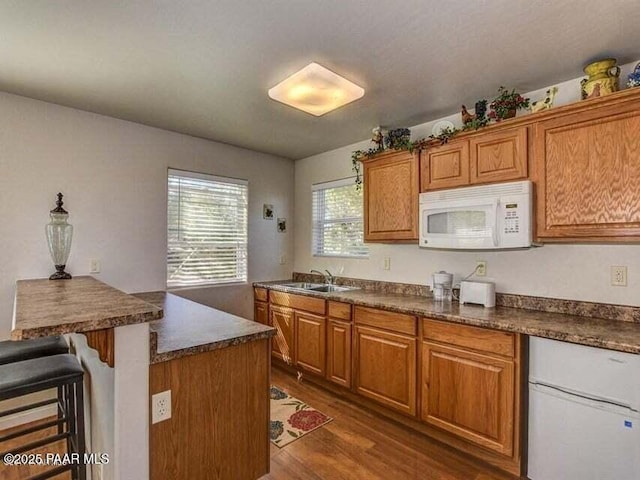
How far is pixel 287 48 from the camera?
6.00 ft

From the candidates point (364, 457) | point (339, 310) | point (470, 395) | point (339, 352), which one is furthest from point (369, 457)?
point (339, 310)

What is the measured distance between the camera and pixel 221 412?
1.53 metres

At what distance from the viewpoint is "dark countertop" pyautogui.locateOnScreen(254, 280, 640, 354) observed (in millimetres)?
1655

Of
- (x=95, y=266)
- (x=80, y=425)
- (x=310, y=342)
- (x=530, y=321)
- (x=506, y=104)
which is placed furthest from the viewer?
(x=310, y=342)

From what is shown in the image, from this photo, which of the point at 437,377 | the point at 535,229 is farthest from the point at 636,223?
the point at 437,377

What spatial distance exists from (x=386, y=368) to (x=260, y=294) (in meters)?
1.76

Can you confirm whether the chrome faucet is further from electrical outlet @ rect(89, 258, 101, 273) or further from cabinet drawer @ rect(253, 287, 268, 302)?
electrical outlet @ rect(89, 258, 101, 273)

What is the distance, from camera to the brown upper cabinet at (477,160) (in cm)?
214

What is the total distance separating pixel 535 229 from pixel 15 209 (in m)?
3.62

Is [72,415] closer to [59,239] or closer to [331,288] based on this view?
[59,239]

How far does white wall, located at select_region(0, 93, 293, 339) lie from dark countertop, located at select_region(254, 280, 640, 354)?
194cm

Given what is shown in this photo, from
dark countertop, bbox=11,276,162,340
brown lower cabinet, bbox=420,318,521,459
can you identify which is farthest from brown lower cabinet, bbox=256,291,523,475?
dark countertop, bbox=11,276,162,340

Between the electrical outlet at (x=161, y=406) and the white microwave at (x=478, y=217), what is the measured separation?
6.45 ft

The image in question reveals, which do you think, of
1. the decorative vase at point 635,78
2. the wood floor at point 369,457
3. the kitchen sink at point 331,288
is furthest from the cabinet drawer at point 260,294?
the decorative vase at point 635,78
